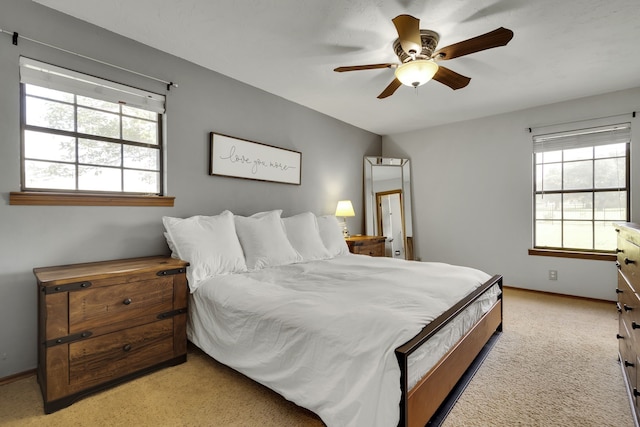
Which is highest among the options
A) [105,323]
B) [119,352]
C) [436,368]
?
[105,323]

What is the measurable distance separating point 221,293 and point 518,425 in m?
1.86

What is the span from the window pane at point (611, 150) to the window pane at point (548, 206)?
0.64 metres

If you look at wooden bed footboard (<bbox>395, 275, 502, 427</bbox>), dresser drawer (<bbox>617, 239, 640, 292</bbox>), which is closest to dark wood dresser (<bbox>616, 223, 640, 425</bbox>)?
dresser drawer (<bbox>617, 239, 640, 292</bbox>)

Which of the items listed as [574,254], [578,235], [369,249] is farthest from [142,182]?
[578,235]

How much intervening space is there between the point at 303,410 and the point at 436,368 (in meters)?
0.77

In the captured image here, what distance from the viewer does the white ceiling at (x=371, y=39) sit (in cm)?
210

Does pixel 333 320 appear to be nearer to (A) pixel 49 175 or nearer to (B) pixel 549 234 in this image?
(A) pixel 49 175

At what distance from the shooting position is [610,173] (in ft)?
12.2

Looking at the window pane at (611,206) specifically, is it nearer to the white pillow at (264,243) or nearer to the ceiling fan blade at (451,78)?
the ceiling fan blade at (451,78)

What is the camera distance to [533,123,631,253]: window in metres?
3.68

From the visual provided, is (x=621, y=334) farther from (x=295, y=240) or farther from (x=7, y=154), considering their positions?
(x=7, y=154)

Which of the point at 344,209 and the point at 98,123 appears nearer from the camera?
the point at 98,123

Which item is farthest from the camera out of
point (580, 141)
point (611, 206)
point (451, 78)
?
point (580, 141)

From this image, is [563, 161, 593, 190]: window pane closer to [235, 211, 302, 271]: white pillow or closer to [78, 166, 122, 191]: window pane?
[235, 211, 302, 271]: white pillow
